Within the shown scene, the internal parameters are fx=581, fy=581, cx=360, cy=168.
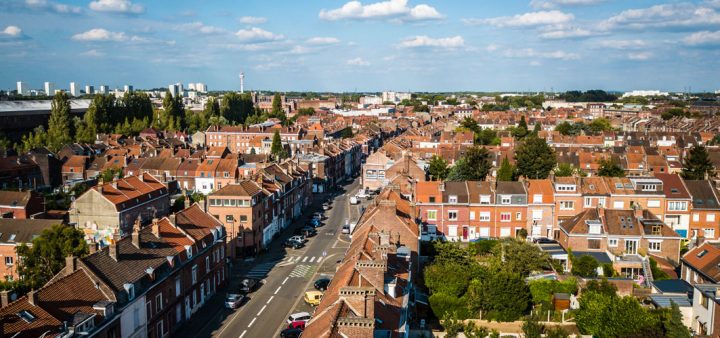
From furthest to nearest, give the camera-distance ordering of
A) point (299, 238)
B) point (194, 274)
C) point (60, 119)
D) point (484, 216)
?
point (60, 119)
point (299, 238)
point (484, 216)
point (194, 274)

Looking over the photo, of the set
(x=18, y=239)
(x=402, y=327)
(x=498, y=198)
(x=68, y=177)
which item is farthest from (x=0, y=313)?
(x=68, y=177)

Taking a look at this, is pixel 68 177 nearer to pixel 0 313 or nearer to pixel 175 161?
pixel 175 161

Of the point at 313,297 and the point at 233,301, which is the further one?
the point at 313,297

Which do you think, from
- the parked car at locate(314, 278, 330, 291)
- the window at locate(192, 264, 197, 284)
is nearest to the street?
the parked car at locate(314, 278, 330, 291)

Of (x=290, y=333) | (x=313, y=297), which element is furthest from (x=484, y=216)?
(x=290, y=333)

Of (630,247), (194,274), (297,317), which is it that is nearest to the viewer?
(297,317)

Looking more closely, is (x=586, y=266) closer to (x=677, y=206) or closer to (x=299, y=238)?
(x=677, y=206)

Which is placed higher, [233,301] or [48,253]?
[48,253]
